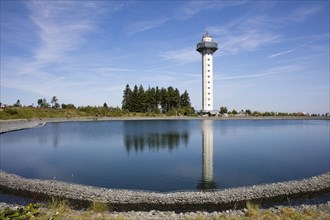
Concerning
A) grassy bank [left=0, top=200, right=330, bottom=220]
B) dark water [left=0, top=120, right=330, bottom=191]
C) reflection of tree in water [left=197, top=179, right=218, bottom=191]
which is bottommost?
reflection of tree in water [left=197, top=179, right=218, bottom=191]

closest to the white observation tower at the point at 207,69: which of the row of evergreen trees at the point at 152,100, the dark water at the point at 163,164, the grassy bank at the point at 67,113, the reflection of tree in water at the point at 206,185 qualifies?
the row of evergreen trees at the point at 152,100

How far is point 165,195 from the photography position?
12.2 m

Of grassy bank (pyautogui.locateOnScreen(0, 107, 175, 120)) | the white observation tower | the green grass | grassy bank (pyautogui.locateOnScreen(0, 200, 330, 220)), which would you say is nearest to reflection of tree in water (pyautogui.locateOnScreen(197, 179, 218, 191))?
grassy bank (pyautogui.locateOnScreen(0, 200, 330, 220))

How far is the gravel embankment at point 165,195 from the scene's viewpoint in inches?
456

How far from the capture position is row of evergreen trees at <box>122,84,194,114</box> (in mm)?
96938

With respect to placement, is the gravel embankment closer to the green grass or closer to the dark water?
the dark water

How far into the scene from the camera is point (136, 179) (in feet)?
51.9

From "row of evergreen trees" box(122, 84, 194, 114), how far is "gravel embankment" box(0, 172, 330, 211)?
8299 cm

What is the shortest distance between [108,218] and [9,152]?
2033cm

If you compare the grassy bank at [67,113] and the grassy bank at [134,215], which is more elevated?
the grassy bank at [67,113]

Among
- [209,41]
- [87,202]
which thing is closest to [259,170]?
[87,202]

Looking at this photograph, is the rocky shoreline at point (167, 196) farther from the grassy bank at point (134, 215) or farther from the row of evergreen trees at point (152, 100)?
the row of evergreen trees at point (152, 100)

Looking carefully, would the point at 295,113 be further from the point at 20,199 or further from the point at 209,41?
the point at 20,199

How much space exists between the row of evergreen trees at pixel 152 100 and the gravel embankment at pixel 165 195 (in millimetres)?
82986
